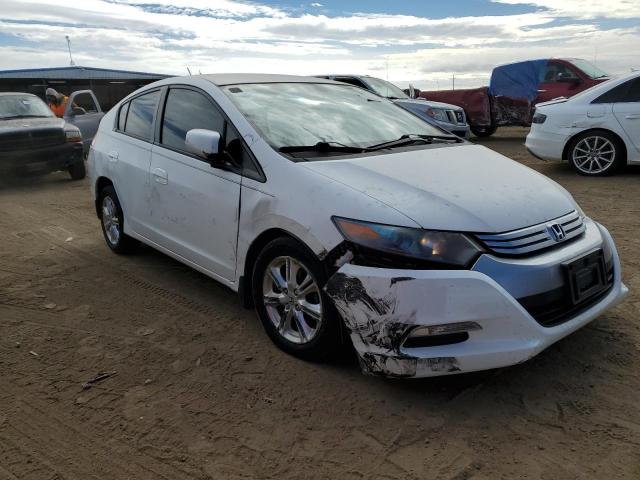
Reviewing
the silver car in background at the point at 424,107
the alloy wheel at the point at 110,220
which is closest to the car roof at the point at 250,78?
the alloy wheel at the point at 110,220

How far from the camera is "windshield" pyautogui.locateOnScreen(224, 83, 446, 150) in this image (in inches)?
137

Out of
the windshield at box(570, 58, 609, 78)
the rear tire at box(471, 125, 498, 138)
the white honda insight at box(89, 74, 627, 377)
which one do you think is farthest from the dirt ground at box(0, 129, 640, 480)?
the rear tire at box(471, 125, 498, 138)

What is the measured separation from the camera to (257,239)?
326 centimetres

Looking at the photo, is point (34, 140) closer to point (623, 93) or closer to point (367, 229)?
point (367, 229)

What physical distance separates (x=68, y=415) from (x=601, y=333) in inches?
118

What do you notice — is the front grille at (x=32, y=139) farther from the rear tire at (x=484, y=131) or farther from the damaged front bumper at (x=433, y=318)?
the rear tire at (x=484, y=131)

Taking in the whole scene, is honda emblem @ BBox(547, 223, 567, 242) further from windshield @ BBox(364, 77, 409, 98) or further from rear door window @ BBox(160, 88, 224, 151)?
windshield @ BBox(364, 77, 409, 98)

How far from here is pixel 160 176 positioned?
4113 mm

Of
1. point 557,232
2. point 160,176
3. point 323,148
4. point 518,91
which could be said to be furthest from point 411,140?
point 518,91

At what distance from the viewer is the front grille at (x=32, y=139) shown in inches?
362

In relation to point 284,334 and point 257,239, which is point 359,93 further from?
point 284,334

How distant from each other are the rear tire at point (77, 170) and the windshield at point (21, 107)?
117 centimetres

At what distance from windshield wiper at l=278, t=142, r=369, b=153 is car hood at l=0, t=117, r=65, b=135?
307 inches

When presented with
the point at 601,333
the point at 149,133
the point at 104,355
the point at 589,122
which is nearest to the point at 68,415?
the point at 104,355
